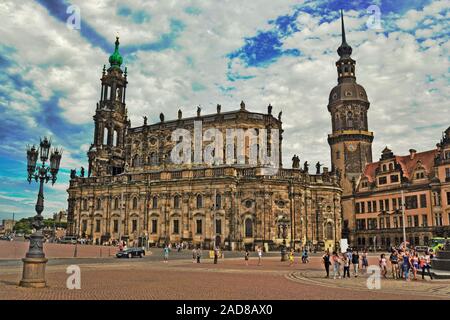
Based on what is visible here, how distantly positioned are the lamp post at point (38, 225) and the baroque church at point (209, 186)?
1566 inches

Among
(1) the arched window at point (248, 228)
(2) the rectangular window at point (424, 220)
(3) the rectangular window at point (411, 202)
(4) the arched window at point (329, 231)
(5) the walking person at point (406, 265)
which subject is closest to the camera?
(5) the walking person at point (406, 265)

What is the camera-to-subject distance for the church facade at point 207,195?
192ft

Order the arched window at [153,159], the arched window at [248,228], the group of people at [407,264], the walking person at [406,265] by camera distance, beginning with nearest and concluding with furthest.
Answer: the walking person at [406,265], the group of people at [407,264], the arched window at [248,228], the arched window at [153,159]

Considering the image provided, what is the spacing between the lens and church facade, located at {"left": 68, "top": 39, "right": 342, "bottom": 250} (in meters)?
58.6

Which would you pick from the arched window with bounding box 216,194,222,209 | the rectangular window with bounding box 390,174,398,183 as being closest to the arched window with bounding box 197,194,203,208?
the arched window with bounding box 216,194,222,209

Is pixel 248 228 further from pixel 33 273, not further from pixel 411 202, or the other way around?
pixel 33 273

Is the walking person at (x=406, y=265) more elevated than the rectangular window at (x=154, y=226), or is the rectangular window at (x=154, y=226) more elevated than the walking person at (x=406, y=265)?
the rectangular window at (x=154, y=226)

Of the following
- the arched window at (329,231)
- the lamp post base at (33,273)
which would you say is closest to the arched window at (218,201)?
the arched window at (329,231)

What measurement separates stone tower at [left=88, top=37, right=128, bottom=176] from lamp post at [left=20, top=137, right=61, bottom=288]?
2388 inches

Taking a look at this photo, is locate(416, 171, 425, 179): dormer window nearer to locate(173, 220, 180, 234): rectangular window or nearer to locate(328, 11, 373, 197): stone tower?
locate(328, 11, 373, 197): stone tower

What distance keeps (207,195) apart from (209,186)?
1.37 meters

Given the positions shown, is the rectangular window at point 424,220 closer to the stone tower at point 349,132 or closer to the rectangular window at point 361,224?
the rectangular window at point 361,224
